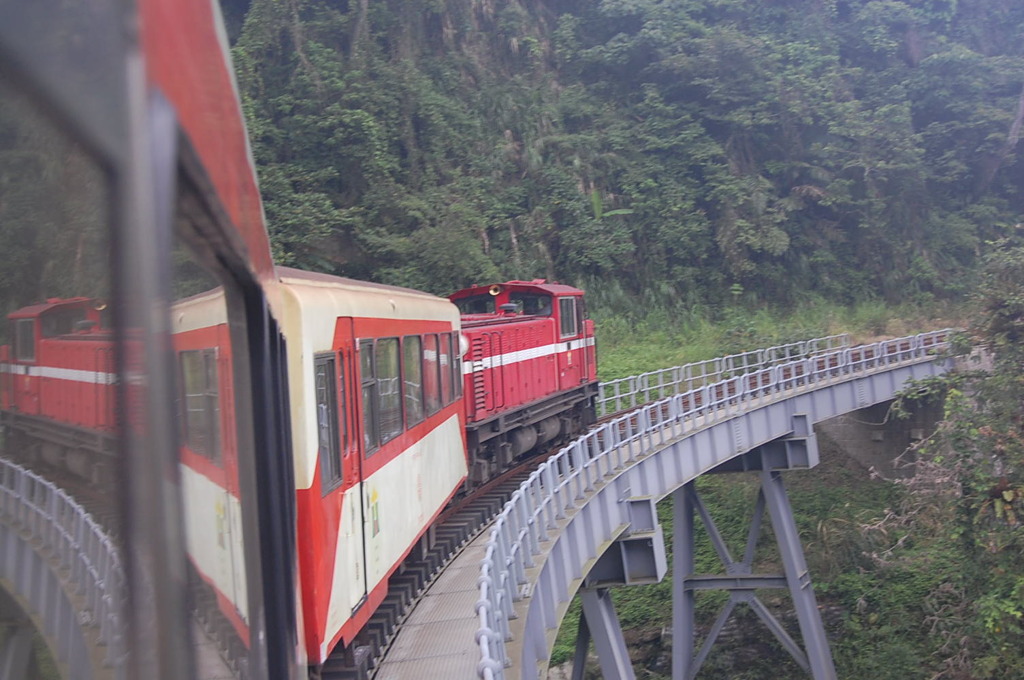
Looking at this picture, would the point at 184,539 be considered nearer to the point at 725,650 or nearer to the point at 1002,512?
the point at 1002,512

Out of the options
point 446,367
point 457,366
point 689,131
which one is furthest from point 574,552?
point 689,131

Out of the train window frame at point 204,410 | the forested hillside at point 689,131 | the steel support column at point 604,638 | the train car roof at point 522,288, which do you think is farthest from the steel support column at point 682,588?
the train window frame at point 204,410

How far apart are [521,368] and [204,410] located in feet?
41.9

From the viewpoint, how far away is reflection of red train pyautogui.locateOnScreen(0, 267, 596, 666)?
1.13m

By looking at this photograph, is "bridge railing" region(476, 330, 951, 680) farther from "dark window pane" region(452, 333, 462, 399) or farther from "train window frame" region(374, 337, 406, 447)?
"dark window pane" region(452, 333, 462, 399)

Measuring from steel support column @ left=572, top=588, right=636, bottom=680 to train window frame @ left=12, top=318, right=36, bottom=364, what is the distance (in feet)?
38.5

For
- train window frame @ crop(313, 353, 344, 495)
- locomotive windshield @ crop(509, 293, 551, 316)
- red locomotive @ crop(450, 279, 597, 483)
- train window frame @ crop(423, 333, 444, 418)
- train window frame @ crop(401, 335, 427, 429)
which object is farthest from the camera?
locomotive windshield @ crop(509, 293, 551, 316)

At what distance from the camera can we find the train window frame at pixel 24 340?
100cm

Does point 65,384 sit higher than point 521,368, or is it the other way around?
point 65,384

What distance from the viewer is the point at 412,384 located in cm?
838

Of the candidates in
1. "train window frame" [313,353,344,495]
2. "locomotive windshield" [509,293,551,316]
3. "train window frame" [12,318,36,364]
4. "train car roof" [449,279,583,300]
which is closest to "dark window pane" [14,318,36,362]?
"train window frame" [12,318,36,364]

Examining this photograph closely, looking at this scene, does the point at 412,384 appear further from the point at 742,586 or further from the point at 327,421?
the point at 742,586

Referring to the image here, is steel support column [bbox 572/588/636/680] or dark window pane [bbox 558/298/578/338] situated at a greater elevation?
dark window pane [bbox 558/298/578/338]

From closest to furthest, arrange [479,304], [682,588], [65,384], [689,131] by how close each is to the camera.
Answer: [65,384], [479,304], [682,588], [689,131]
